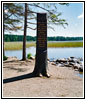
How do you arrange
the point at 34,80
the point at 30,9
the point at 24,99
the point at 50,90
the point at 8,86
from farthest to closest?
the point at 30,9
the point at 34,80
the point at 8,86
the point at 50,90
the point at 24,99

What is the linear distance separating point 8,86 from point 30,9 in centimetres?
700

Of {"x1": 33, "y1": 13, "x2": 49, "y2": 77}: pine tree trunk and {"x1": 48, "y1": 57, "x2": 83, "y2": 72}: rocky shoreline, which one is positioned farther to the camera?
{"x1": 48, "y1": 57, "x2": 83, "y2": 72}: rocky shoreline

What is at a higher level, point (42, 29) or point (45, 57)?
point (42, 29)

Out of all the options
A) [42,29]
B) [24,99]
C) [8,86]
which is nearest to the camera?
[24,99]

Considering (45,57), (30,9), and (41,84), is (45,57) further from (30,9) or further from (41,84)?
(30,9)

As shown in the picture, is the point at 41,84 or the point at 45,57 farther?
the point at 45,57

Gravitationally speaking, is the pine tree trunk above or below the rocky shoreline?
above

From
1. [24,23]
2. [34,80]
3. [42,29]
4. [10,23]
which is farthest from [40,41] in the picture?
[10,23]

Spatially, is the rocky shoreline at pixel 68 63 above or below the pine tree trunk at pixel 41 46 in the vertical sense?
below

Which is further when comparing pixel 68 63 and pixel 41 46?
pixel 68 63

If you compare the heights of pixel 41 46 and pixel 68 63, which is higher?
pixel 41 46

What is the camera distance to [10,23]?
32.8ft

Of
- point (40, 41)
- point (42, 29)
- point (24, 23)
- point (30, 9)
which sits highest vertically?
point (30, 9)

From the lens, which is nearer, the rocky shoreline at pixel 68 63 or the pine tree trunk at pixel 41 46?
the pine tree trunk at pixel 41 46
